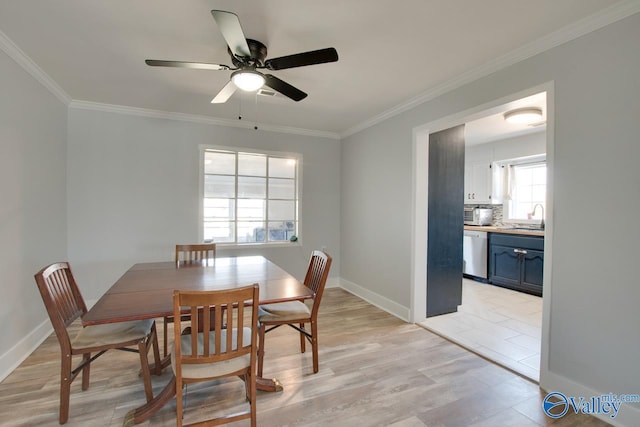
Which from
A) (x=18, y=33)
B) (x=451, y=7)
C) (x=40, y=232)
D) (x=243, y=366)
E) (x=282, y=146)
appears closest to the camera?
(x=243, y=366)

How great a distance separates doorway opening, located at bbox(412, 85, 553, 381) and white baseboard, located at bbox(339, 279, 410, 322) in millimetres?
173

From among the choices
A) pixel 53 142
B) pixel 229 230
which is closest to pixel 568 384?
pixel 229 230

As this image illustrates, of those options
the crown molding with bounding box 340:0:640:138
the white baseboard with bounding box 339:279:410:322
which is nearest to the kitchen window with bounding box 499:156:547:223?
the crown molding with bounding box 340:0:640:138

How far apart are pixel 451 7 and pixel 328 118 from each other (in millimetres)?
2245

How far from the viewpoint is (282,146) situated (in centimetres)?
429

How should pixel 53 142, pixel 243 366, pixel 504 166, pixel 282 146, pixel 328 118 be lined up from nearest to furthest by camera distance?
pixel 243 366
pixel 53 142
pixel 328 118
pixel 282 146
pixel 504 166

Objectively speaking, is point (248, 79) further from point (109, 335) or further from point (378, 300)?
point (378, 300)

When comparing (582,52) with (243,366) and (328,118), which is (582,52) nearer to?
(328,118)

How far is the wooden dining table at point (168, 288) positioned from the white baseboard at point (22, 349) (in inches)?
41.2

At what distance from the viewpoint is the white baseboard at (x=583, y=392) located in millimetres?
1629

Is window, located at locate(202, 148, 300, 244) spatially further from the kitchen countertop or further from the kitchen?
the kitchen countertop

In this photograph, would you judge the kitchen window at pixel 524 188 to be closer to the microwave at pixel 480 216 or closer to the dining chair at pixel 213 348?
the microwave at pixel 480 216

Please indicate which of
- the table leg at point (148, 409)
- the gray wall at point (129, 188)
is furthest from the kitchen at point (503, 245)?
the gray wall at point (129, 188)

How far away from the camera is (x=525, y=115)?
3.39 metres
